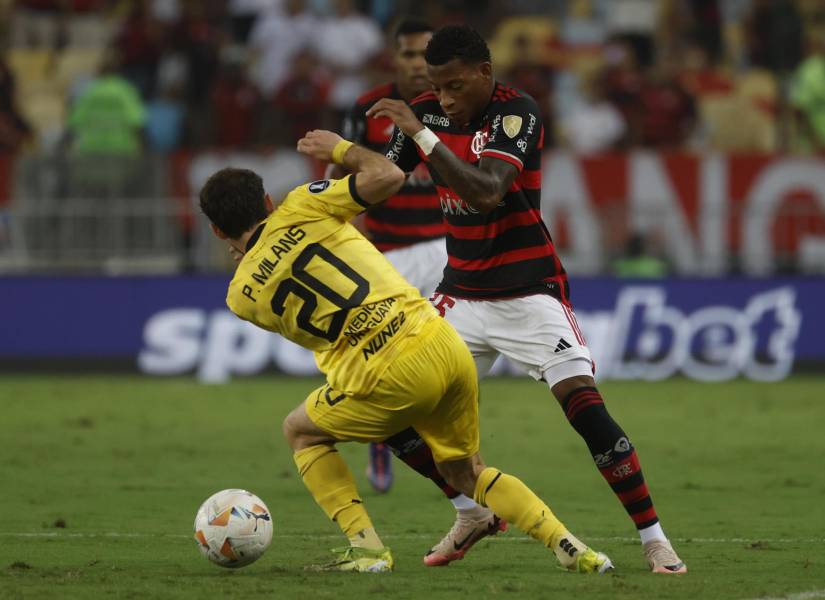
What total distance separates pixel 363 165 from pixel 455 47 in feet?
2.93

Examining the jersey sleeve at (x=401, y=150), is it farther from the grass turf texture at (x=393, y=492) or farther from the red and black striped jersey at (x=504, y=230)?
the grass turf texture at (x=393, y=492)

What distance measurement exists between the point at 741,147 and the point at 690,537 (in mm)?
12467

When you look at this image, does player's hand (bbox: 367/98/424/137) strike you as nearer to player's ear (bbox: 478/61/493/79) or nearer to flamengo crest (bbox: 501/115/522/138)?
flamengo crest (bbox: 501/115/522/138)

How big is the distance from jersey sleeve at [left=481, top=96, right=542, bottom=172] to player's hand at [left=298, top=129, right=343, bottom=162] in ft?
2.47

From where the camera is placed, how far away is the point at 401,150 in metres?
8.01

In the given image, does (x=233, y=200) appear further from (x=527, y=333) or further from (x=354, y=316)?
(x=527, y=333)

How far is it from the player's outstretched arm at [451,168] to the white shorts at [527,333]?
675 millimetres

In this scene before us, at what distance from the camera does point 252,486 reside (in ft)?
34.6

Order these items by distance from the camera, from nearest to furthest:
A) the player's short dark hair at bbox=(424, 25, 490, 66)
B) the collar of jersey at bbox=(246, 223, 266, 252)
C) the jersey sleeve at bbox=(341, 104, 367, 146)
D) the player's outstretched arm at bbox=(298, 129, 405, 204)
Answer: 1. the player's outstretched arm at bbox=(298, 129, 405, 204)
2. the collar of jersey at bbox=(246, 223, 266, 252)
3. the player's short dark hair at bbox=(424, 25, 490, 66)
4. the jersey sleeve at bbox=(341, 104, 367, 146)

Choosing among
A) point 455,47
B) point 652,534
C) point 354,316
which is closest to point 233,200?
point 354,316

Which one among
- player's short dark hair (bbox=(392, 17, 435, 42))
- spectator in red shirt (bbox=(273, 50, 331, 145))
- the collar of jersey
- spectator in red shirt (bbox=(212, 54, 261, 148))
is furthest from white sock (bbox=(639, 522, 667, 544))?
spectator in red shirt (bbox=(212, 54, 261, 148))

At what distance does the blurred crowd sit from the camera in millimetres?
19953

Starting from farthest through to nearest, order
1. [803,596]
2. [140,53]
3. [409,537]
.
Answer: [140,53] < [409,537] < [803,596]

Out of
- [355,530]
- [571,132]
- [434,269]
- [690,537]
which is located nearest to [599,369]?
[571,132]
